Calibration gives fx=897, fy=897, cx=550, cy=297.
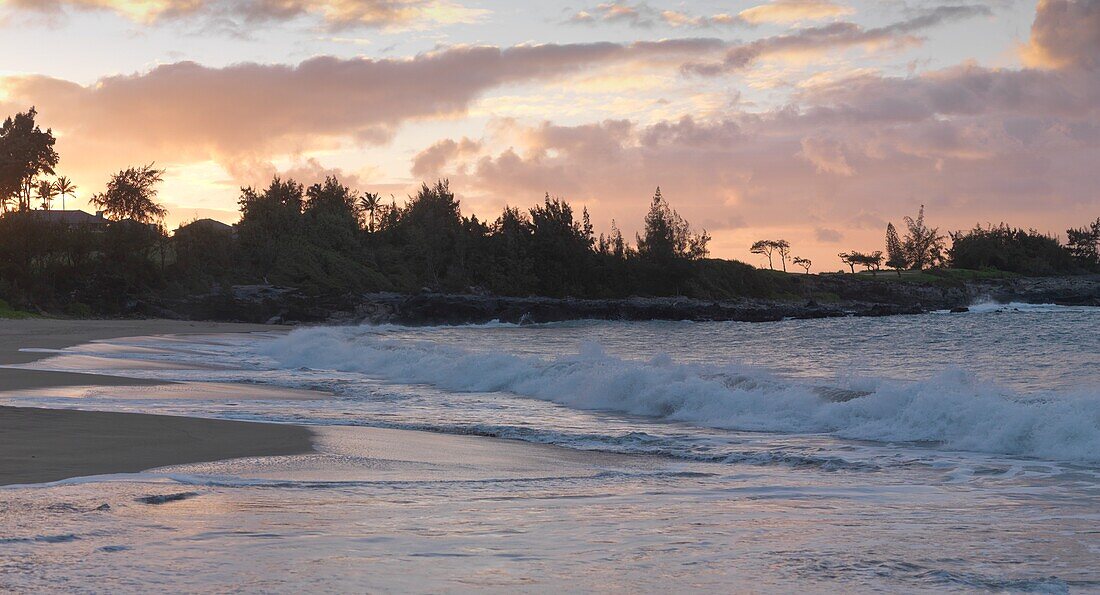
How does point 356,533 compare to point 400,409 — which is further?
point 400,409

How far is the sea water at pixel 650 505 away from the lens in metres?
4.51

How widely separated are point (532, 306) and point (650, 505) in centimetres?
6479

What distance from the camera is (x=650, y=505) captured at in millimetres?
6559

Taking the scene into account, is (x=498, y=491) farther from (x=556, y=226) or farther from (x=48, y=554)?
(x=556, y=226)

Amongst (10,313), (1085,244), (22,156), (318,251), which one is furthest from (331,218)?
(1085,244)

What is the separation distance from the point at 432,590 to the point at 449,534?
1190 mm

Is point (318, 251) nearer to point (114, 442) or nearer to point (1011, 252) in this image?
point (114, 442)

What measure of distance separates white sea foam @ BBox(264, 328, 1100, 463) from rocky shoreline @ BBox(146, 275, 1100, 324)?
43.8 metres

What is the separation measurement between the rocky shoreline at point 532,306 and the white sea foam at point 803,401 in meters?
43.8

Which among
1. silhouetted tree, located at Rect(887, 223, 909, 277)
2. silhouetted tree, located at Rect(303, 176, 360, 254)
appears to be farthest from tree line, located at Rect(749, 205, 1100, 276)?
silhouetted tree, located at Rect(303, 176, 360, 254)

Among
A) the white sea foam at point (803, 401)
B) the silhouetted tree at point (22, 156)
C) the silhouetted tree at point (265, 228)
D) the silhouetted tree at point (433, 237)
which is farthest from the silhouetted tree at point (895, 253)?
the white sea foam at point (803, 401)

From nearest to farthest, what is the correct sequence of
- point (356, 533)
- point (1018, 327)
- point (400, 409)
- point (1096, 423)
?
point (356, 533) → point (1096, 423) → point (400, 409) → point (1018, 327)

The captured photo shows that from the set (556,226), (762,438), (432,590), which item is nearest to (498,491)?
(432,590)

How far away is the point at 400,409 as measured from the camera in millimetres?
13797
